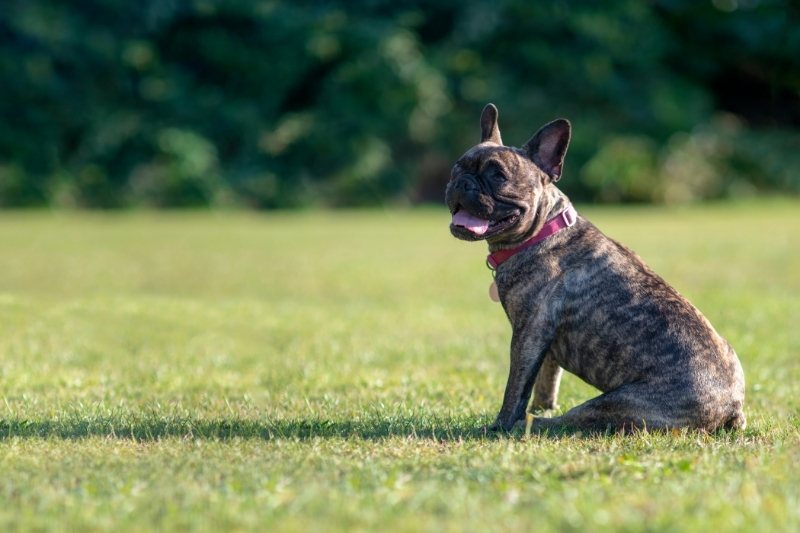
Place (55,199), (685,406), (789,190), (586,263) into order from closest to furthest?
(685,406), (586,263), (55,199), (789,190)

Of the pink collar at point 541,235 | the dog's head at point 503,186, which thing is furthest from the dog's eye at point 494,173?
the pink collar at point 541,235

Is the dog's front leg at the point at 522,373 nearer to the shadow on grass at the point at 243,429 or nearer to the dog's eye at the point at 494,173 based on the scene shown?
the shadow on grass at the point at 243,429

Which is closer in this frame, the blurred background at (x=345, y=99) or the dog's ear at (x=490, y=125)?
the dog's ear at (x=490, y=125)

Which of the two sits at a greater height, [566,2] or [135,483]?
[566,2]

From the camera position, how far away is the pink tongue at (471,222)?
19.5 feet

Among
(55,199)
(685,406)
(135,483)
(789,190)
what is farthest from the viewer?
(789,190)

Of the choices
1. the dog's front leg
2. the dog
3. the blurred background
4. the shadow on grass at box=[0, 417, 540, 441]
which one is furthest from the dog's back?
the blurred background

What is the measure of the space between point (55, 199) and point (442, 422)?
992 inches

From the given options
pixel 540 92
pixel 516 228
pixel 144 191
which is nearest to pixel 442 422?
pixel 516 228

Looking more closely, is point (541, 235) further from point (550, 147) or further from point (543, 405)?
point (543, 405)

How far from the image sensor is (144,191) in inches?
1187

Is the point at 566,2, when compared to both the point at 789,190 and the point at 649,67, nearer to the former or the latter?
the point at 649,67

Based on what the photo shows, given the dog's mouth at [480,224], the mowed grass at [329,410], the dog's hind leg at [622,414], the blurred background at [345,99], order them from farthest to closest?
the blurred background at [345,99]
the dog's mouth at [480,224]
the dog's hind leg at [622,414]
the mowed grass at [329,410]

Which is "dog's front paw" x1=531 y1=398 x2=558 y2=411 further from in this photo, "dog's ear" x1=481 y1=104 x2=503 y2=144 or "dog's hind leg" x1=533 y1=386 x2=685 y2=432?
"dog's ear" x1=481 y1=104 x2=503 y2=144
